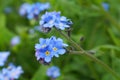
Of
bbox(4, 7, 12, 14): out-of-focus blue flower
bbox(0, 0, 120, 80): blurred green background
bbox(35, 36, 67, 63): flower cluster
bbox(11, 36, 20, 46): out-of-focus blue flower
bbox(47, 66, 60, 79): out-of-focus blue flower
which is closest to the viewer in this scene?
bbox(35, 36, 67, 63): flower cluster

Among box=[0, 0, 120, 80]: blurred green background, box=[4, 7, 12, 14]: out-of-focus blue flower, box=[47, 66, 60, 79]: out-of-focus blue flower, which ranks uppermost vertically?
box=[4, 7, 12, 14]: out-of-focus blue flower

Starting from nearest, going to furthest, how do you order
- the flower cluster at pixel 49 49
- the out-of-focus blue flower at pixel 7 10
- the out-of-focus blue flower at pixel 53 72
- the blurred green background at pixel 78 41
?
the flower cluster at pixel 49 49 → the out-of-focus blue flower at pixel 53 72 → the blurred green background at pixel 78 41 → the out-of-focus blue flower at pixel 7 10

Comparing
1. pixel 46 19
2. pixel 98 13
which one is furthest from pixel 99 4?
pixel 46 19

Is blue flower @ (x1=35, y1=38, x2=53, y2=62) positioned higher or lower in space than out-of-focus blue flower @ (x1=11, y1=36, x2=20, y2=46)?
lower

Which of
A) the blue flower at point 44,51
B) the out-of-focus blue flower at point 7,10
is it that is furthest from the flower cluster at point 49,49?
the out-of-focus blue flower at point 7,10

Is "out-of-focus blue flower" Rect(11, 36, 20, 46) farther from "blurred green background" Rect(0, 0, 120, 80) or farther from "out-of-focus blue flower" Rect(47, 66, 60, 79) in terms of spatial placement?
"out-of-focus blue flower" Rect(47, 66, 60, 79)

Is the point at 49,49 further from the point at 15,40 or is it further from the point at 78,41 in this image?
the point at 15,40

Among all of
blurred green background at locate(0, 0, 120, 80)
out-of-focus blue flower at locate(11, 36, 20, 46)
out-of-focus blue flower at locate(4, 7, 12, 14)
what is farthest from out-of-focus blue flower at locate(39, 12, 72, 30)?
out-of-focus blue flower at locate(4, 7, 12, 14)

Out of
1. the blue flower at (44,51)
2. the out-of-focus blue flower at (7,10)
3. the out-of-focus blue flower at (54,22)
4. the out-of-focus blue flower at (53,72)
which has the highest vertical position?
the out-of-focus blue flower at (7,10)

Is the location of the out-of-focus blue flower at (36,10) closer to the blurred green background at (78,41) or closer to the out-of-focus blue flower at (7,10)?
the blurred green background at (78,41)

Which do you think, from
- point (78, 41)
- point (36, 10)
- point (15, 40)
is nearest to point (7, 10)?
point (15, 40)

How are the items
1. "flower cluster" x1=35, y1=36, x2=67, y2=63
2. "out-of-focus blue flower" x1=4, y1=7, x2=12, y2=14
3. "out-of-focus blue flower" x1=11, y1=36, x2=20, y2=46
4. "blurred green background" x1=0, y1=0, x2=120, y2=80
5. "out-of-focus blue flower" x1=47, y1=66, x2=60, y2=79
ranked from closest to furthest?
"flower cluster" x1=35, y1=36, x2=67, y2=63 → "out-of-focus blue flower" x1=47, y1=66, x2=60, y2=79 → "blurred green background" x1=0, y1=0, x2=120, y2=80 → "out-of-focus blue flower" x1=11, y1=36, x2=20, y2=46 → "out-of-focus blue flower" x1=4, y1=7, x2=12, y2=14
